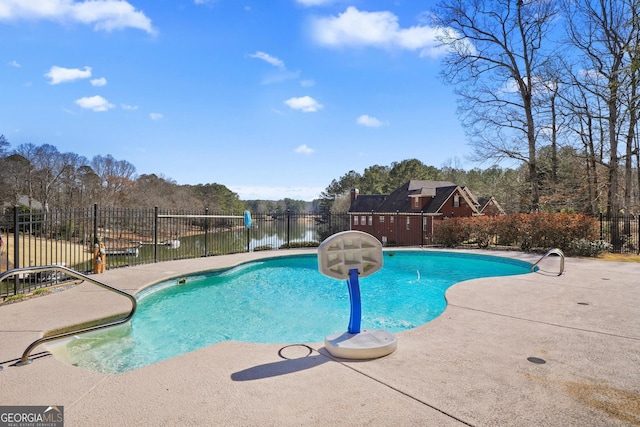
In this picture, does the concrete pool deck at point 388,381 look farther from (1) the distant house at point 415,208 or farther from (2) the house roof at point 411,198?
(2) the house roof at point 411,198

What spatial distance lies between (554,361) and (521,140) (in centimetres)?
1825

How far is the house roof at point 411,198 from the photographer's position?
27.1 meters

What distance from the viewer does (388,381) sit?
278 centimetres

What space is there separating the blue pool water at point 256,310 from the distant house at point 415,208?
45.8ft

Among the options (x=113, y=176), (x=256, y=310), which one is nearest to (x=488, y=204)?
(x=256, y=310)

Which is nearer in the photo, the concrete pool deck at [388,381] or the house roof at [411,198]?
the concrete pool deck at [388,381]

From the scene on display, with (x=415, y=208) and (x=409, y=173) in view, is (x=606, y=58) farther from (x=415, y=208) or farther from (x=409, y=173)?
(x=409, y=173)

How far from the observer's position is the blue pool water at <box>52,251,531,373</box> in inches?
177

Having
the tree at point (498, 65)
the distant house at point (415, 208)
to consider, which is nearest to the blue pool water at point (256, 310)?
the tree at point (498, 65)

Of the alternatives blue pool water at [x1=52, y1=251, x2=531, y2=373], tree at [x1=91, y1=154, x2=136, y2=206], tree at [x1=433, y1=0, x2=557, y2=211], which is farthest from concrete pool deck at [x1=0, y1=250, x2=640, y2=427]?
tree at [x1=91, y1=154, x2=136, y2=206]

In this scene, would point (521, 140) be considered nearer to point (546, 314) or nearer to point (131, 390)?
point (546, 314)

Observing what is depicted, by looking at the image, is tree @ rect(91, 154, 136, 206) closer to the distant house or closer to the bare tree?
the distant house

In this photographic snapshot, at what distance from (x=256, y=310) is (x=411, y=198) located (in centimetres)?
2536

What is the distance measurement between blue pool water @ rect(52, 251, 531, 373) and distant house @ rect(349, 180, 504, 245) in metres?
14.0
